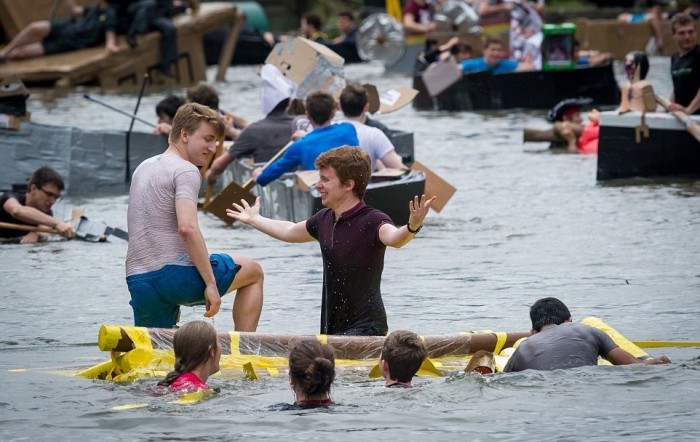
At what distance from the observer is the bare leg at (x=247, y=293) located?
8.76 m

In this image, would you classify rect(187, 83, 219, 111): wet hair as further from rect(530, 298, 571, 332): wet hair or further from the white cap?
rect(530, 298, 571, 332): wet hair

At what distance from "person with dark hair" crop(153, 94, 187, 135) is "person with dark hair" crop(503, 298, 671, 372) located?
8414mm

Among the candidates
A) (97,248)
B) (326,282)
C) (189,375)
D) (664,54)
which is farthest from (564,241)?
(664,54)

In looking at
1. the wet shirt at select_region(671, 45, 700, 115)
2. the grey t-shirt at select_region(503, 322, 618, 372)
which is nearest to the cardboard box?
the wet shirt at select_region(671, 45, 700, 115)

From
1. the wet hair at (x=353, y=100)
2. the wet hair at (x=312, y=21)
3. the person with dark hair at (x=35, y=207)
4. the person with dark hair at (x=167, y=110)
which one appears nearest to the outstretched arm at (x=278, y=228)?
the wet hair at (x=353, y=100)

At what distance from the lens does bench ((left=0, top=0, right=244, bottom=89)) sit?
2825 cm

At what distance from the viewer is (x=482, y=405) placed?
7.96 metres

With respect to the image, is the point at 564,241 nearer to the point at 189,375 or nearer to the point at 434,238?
the point at 434,238

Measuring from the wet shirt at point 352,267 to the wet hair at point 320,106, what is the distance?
4.25 meters

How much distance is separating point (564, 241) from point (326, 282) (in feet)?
17.3

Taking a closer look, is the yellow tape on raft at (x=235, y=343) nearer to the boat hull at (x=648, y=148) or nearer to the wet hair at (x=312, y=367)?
the wet hair at (x=312, y=367)

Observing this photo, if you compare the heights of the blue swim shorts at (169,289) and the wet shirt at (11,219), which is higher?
the blue swim shorts at (169,289)

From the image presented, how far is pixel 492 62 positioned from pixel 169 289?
56.1 feet

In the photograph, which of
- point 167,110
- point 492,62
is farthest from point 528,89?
point 167,110
